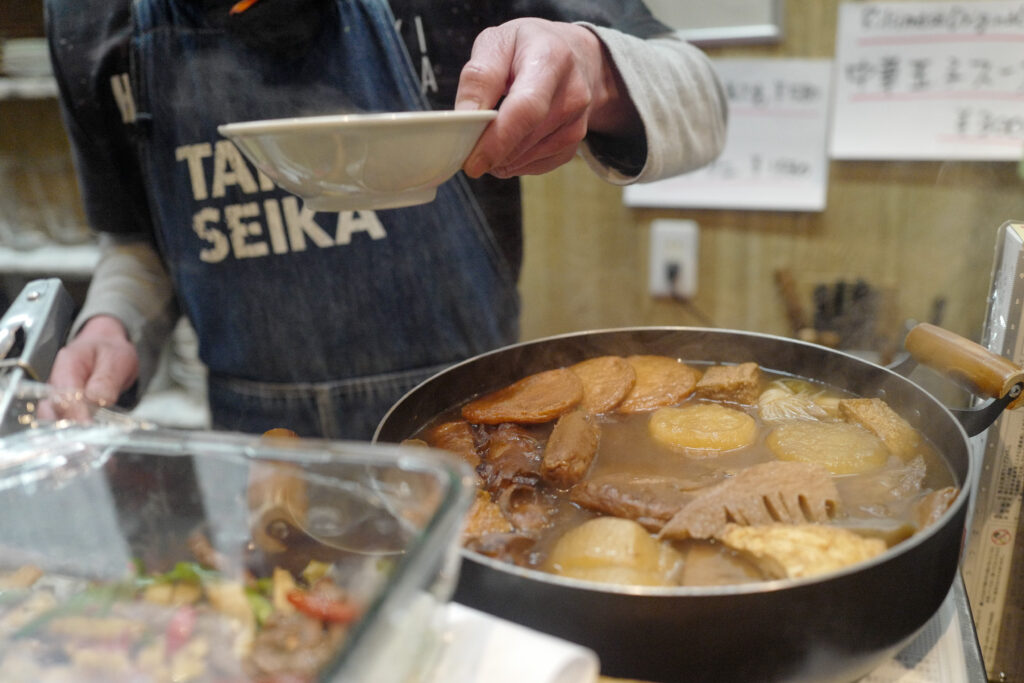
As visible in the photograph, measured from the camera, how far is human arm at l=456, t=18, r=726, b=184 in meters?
0.72

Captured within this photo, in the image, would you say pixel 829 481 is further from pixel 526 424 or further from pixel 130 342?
pixel 130 342

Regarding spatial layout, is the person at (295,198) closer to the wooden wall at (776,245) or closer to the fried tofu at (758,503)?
the fried tofu at (758,503)

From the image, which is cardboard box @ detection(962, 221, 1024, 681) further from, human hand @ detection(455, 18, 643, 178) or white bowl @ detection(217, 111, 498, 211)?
white bowl @ detection(217, 111, 498, 211)

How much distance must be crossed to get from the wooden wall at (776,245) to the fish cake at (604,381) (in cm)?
85

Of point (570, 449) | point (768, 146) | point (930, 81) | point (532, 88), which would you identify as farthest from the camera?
point (768, 146)

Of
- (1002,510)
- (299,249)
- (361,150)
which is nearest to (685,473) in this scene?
(1002,510)

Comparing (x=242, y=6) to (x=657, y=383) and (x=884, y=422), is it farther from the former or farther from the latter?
(x=884, y=422)

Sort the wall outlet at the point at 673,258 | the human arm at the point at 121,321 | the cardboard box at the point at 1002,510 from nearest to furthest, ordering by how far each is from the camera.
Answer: the cardboard box at the point at 1002,510 < the human arm at the point at 121,321 < the wall outlet at the point at 673,258

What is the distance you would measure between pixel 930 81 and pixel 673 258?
0.81m

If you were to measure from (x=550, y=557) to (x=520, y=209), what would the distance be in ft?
2.69

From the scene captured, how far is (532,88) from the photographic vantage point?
703 mm

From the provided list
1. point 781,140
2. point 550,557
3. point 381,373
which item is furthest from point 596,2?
point 781,140

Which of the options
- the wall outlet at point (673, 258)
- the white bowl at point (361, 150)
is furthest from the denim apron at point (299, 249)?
the wall outlet at point (673, 258)

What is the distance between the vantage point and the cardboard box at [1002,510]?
828 mm
